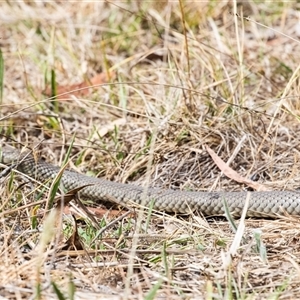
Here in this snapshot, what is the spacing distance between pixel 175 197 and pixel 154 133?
0.33 meters

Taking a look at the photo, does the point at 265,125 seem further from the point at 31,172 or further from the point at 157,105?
the point at 31,172

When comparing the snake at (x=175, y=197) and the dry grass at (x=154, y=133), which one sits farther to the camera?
the snake at (x=175, y=197)

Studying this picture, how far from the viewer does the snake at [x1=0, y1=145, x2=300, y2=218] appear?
3.60m

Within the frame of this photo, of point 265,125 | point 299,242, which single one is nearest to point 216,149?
point 265,125

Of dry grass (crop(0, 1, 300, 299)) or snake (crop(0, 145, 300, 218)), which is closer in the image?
dry grass (crop(0, 1, 300, 299))

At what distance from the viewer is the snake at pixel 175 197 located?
3598 millimetres

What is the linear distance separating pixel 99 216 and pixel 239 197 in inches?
27.0

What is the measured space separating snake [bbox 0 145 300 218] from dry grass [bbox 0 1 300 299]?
79 mm

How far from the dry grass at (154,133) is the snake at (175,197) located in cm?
8

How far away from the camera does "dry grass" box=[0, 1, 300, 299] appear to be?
106 inches

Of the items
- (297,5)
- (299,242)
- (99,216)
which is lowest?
(99,216)

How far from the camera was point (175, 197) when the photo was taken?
12.3ft

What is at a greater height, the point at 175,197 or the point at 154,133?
the point at 154,133

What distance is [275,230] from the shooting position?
3.29 meters
